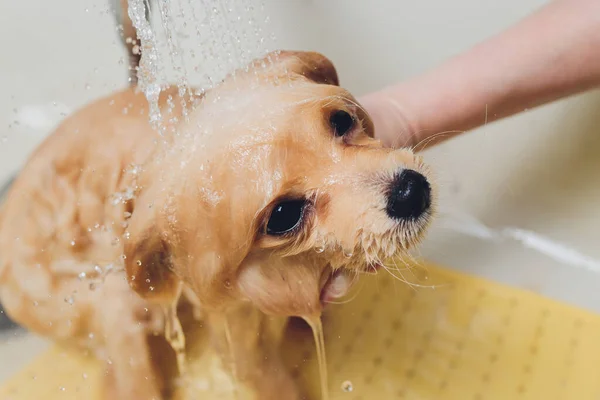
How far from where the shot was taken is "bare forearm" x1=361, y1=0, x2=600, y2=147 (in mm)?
1154

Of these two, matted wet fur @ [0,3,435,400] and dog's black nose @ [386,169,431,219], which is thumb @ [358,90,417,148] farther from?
dog's black nose @ [386,169,431,219]

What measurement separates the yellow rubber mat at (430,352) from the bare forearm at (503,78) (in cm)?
33

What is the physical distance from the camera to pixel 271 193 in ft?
2.59

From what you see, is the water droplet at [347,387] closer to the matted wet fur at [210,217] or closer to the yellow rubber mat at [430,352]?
the yellow rubber mat at [430,352]

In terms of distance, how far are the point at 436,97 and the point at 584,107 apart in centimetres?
47

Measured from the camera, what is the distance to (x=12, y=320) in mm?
1185

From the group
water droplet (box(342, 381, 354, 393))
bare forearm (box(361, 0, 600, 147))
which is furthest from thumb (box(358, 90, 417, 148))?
water droplet (box(342, 381, 354, 393))

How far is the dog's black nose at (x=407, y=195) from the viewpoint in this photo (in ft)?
2.67

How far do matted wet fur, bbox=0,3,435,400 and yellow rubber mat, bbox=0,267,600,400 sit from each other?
72 mm

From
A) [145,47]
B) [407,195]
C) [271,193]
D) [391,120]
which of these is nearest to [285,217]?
[271,193]

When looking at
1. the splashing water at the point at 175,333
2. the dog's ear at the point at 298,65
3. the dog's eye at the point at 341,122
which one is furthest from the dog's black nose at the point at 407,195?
the splashing water at the point at 175,333

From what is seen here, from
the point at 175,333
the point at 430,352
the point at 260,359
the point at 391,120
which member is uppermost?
the point at 391,120

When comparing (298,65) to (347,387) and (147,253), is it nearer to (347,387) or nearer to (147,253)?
(147,253)

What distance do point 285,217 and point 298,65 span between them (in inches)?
9.8
